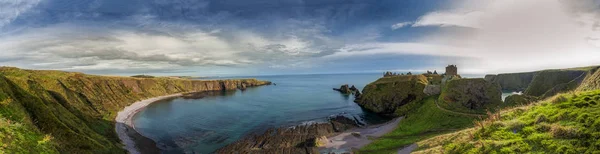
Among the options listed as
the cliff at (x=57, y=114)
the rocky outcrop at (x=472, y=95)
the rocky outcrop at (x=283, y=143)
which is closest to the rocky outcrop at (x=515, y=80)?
→ the rocky outcrop at (x=472, y=95)

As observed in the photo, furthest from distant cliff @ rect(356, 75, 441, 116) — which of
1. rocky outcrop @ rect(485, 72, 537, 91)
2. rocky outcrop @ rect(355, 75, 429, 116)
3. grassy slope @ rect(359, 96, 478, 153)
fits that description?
rocky outcrop @ rect(485, 72, 537, 91)

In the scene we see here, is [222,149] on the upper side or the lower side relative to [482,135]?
lower

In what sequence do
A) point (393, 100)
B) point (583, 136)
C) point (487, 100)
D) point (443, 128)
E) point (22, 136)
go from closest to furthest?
point (583, 136), point (22, 136), point (443, 128), point (487, 100), point (393, 100)

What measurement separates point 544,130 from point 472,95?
56235mm

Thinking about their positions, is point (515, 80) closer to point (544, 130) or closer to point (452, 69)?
point (452, 69)

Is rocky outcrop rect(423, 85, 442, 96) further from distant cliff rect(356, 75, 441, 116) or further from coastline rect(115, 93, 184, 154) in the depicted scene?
coastline rect(115, 93, 184, 154)

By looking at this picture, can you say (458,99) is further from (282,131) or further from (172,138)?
(172,138)

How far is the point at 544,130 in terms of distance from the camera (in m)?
12.7

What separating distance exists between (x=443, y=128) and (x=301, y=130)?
103ft

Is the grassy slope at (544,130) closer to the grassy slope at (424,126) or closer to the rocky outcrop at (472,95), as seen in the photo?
the grassy slope at (424,126)

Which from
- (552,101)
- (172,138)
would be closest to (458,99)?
(552,101)

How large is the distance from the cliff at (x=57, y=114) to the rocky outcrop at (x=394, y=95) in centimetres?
8006

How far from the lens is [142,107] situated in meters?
113

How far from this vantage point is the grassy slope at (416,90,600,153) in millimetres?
10719
